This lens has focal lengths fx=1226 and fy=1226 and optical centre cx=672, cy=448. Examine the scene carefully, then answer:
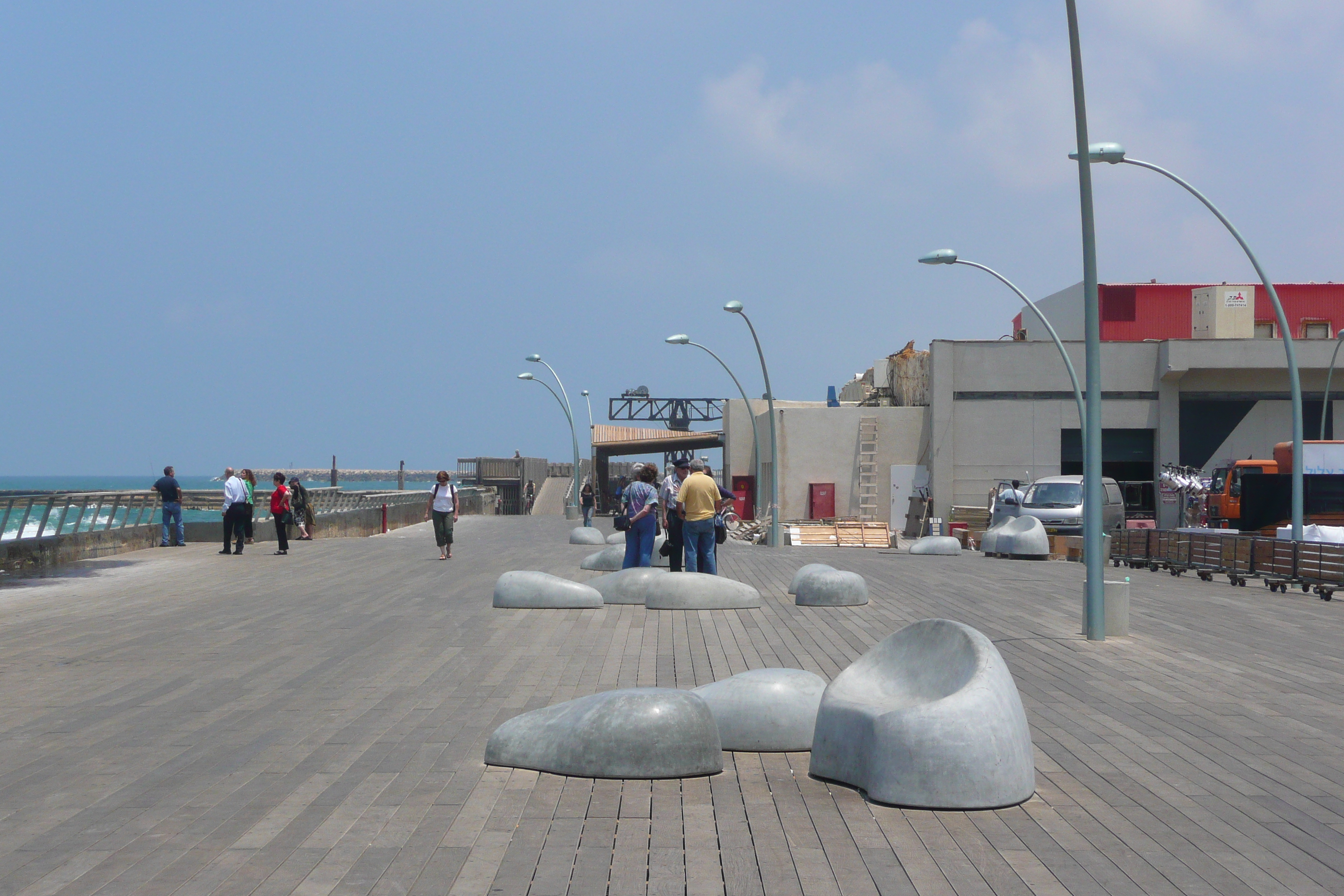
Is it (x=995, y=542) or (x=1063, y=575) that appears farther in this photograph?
(x=995, y=542)

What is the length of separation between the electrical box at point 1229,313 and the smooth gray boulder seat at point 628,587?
3961 cm

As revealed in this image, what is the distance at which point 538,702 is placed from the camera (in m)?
8.31

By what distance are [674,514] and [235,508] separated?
11.7m

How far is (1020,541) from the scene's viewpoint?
2520 centimetres

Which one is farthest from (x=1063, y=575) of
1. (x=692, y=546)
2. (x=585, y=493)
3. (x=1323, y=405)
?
(x=1323, y=405)

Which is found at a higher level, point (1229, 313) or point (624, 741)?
point (1229, 313)

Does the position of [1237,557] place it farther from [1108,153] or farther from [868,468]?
[868,468]

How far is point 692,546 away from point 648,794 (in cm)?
974

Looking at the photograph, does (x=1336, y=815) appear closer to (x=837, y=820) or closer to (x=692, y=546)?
(x=837, y=820)

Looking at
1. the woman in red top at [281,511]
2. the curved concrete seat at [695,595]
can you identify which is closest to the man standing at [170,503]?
the woman in red top at [281,511]

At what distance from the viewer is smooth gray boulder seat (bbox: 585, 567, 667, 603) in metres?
14.6

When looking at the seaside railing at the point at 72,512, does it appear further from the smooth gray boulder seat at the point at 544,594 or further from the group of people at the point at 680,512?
the group of people at the point at 680,512

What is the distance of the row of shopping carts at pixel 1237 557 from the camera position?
16.7m

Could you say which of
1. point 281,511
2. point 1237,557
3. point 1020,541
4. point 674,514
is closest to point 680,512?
point 674,514
